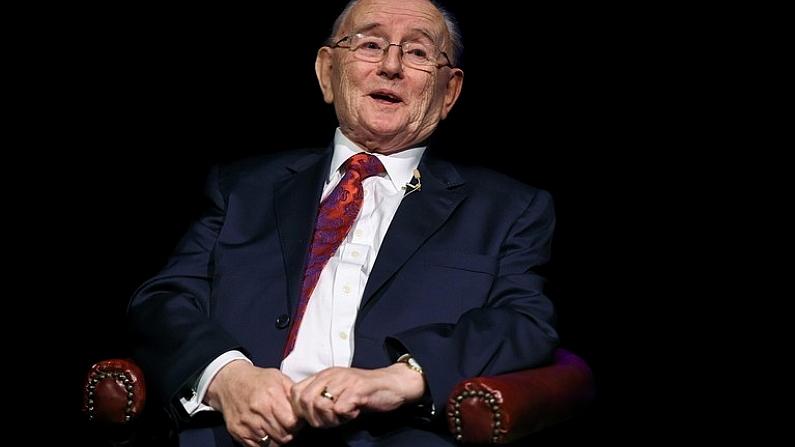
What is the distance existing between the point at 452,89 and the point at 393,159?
0.29m

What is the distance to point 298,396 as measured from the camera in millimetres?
2092

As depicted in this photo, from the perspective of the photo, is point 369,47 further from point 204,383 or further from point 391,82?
point 204,383

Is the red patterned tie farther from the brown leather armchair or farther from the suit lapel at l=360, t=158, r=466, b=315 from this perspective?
the brown leather armchair

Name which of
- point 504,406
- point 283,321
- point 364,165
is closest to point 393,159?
point 364,165

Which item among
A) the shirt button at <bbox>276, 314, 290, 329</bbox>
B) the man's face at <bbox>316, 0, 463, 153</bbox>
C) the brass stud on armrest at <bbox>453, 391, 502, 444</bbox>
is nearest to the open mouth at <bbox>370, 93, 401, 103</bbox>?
the man's face at <bbox>316, 0, 463, 153</bbox>

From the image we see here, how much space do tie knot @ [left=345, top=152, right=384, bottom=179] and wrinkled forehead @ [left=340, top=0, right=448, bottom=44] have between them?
0.30 m

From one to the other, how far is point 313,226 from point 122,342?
0.99 m

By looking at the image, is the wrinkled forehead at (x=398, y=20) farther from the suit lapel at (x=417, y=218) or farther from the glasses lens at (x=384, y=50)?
the suit lapel at (x=417, y=218)

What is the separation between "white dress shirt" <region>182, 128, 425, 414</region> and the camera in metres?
2.35

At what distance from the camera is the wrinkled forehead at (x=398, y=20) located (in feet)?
8.81

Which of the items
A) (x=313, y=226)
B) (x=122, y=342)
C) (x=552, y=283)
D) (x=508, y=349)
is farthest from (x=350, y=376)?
(x=122, y=342)

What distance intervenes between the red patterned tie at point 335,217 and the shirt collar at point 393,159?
33 millimetres

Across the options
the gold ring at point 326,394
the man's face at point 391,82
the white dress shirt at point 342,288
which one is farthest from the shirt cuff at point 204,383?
the man's face at point 391,82

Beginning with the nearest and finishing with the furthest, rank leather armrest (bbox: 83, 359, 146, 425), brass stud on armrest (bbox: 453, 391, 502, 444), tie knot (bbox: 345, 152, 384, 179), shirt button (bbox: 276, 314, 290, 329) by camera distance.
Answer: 1. brass stud on armrest (bbox: 453, 391, 502, 444)
2. leather armrest (bbox: 83, 359, 146, 425)
3. shirt button (bbox: 276, 314, 290, 329)
4. tie knot (bbox: 345, 152, 384, 179)
